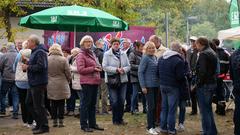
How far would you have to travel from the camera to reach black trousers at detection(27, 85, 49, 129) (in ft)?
29.6

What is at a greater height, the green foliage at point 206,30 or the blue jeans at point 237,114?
the green foliage at point 206,30

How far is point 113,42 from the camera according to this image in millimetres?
10062

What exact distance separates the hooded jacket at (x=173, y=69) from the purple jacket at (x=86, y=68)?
1.47 m

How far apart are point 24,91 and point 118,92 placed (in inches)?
83.1

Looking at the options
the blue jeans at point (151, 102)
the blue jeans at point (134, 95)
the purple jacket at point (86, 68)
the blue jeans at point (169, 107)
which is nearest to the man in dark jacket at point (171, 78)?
the blue jeans at point (169, 107)

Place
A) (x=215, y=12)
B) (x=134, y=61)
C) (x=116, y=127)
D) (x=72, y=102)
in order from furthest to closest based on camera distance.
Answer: (x=215, y=12)
(x=72, y=102)
(x=134, y=61)
(x=116, y=127)

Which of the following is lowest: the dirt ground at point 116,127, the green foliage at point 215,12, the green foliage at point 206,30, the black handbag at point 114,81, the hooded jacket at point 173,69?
the dirt ground at point 116,127

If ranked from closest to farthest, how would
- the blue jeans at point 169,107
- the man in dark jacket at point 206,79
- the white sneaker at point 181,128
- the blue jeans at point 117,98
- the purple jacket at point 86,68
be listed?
the man in dark jacket at point 206,79
the blue jeans at point 169,107
the purple jacket at point 86,68
the white sneaker at point 181,128
the blue jeans at point 117,98

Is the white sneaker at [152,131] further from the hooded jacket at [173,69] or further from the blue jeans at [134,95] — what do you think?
the blue jeans at [134,95]

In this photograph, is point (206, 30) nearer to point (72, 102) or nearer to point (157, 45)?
point (72, 102)

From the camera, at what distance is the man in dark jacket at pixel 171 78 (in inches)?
344

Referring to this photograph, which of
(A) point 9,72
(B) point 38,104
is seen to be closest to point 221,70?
(B) point 38,104

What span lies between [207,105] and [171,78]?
87 cm

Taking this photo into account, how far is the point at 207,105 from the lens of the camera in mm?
8578
